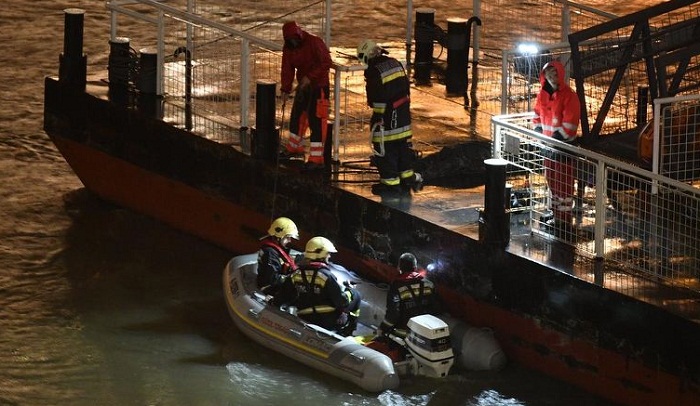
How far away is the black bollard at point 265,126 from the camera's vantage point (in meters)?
15.9

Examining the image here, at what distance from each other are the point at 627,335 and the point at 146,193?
21.9 ft

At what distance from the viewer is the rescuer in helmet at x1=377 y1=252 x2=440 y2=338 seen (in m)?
13.6

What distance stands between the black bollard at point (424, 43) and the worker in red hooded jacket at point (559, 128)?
5.08 metres

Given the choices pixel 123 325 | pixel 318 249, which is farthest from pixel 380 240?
pixel 123 325

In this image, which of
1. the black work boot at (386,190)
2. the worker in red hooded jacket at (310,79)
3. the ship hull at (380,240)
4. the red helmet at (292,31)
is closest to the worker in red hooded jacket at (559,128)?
the ship hull at (380,240)

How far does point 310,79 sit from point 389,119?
3.75ft

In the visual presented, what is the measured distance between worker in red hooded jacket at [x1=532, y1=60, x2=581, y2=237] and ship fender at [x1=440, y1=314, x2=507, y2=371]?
3.75 feet

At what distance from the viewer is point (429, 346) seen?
522 inches

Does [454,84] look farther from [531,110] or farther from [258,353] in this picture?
[258,353]

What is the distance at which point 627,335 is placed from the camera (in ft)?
41.8

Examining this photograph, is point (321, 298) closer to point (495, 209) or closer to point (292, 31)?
point (495, 209)

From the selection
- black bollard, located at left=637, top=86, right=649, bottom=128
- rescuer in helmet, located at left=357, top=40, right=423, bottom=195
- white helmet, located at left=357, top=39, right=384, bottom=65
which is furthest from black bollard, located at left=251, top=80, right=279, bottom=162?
black bollard, located at left=637, top=86, right=649, bottom=128

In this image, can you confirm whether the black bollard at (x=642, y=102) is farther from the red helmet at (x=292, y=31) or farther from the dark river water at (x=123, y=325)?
the dark river water at (x=123, y=325)

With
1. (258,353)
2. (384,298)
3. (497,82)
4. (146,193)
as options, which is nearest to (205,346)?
(258,353)
